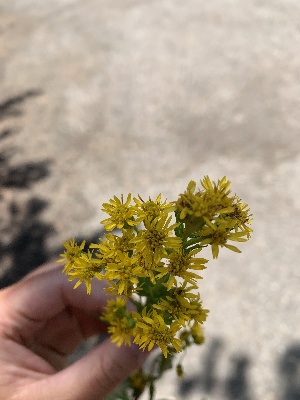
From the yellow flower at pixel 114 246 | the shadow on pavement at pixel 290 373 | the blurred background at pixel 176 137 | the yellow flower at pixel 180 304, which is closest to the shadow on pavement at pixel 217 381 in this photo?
the blurred background at pixel 176 137

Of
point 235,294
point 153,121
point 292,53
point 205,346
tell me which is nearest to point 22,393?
point 205,346

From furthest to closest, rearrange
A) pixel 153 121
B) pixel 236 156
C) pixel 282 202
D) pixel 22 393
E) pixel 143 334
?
pixel 153 121 → pixel 236 156 → pixel 282 202 → pixel 22 393 → pixel 143 334

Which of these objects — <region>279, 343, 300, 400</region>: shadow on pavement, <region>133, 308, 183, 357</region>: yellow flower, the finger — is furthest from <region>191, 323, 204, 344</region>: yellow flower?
<region>279, 343, 300, 400</region>: shadow on pavement

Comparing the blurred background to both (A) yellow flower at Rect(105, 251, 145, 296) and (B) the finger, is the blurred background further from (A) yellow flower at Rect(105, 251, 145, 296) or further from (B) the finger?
(A) yellow flower at Rect(105, 251, 145, 296)

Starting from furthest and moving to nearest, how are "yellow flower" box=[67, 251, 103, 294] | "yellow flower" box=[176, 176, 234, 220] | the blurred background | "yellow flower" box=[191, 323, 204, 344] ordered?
1. the blurred background
2. "yellow flower" box=[191, 323, 204, 344]
3. "yellow flower" box=[67, 251, 103, 294]
4. "yellow flower" box=[176, 176, 234, 220]

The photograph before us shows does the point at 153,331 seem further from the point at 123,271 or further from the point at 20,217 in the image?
the point at 20,217

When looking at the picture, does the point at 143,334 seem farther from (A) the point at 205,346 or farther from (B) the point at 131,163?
(B) the point at 131,163

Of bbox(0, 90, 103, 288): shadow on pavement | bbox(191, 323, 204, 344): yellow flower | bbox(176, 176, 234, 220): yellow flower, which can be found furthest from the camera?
bbox(0, 90, 103, 288): shadow on pavement
